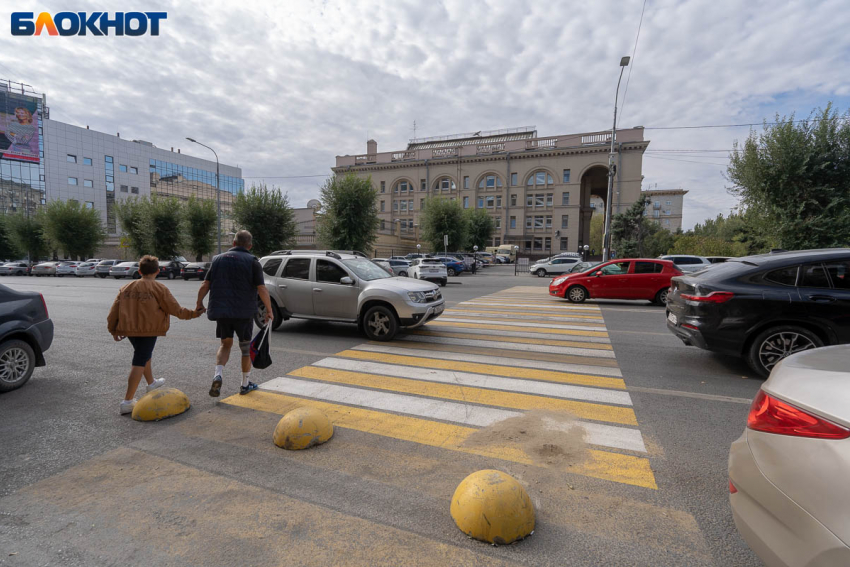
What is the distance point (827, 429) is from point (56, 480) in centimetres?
478

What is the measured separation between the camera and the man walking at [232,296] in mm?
4746

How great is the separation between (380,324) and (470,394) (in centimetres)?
328

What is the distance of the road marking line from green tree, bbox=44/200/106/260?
53.6 meters

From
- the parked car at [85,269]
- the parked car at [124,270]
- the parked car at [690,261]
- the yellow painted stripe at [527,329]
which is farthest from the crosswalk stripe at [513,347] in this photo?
the parked car at [85,269]

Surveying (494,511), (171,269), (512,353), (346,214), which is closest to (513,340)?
(512,353)

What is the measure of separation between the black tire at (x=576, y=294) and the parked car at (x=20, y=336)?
13353 mm

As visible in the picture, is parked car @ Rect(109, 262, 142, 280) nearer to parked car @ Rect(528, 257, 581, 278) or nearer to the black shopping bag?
parked car @ Rect(528, 257, 581, 278)

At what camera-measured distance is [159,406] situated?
423 cm

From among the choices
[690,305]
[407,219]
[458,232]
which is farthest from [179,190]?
[690,305]

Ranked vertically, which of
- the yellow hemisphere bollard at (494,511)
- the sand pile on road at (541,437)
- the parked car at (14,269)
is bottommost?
the parked car at (14,269)

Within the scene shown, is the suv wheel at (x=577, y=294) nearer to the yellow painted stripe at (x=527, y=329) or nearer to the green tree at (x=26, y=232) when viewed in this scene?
the yellow painted stripe at (x=527, y=329)

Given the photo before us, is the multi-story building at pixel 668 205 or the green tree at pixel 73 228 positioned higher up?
the multi-story building at pixel 668 205

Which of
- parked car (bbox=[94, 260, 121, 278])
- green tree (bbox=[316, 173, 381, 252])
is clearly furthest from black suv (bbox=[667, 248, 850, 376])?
parked car (bbox=[94, 260, 121, 278])

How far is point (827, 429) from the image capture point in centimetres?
160
